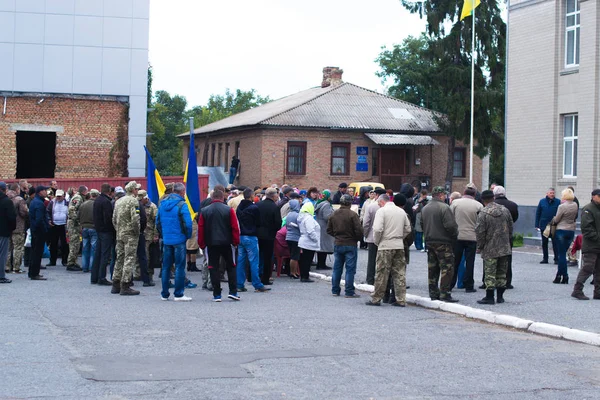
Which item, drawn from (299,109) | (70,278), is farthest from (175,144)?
(70,278)

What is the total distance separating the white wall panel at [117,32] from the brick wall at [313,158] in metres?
17.7

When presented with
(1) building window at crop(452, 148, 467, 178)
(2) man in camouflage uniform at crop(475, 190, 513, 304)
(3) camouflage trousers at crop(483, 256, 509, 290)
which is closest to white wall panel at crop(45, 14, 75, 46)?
(2) man in camouflage uniform at crop(475, 190, 513, 304)

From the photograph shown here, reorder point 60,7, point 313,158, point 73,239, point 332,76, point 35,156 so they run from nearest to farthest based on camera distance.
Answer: point 73,239 < point 60,7 < point 35,156 < point 313,158 < point 332,76

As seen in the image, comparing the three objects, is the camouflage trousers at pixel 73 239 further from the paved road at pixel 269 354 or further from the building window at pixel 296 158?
the building window at pixel 296 158

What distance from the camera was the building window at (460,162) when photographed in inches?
2094

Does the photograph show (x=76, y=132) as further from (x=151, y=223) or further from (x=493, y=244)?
(x=493, y=244)

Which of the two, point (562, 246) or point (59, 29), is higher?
point (59, 29)

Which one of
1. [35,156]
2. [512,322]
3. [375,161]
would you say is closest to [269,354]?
[512,322]

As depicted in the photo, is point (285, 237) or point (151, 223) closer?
point (151, 223)

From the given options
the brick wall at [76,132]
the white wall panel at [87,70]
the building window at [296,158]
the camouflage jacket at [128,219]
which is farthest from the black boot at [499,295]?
the building window at [296,158]

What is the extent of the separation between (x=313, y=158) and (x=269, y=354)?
131 ft

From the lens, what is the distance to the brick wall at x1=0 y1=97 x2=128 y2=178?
105 ft

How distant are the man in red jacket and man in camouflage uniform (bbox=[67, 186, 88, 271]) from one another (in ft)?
19.9

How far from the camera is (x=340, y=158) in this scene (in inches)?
1988
